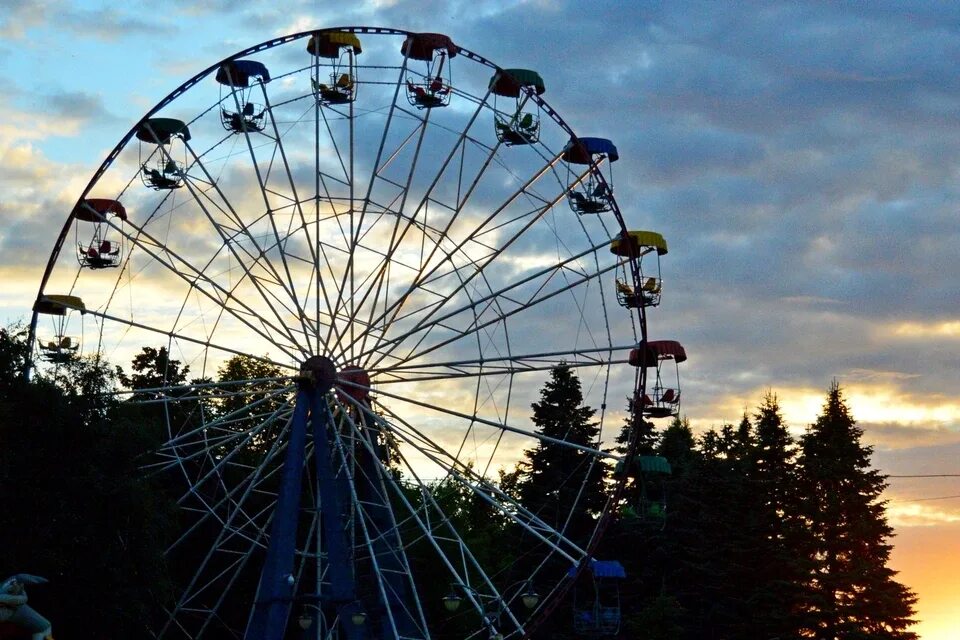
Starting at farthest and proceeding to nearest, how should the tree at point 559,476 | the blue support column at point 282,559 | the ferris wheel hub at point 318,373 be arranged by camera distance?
the tree at point 559,476
the ferris wheel hub at point 318,373
the blue support column at point 282,559

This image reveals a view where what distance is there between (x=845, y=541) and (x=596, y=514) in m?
13.6

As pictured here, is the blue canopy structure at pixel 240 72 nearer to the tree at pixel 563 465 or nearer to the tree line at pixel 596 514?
the tree line at pixel 596 514

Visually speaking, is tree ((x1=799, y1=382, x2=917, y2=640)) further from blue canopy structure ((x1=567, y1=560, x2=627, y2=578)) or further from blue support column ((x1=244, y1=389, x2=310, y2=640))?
blue support column ((x1=244, y1=389, x2=310, y2=640))

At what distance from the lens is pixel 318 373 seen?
128 feet

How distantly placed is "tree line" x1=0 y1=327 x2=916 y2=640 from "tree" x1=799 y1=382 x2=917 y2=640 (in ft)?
0.25

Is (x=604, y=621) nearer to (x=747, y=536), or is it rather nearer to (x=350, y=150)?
(x=747, y=536)

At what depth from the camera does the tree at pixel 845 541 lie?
62.7 m

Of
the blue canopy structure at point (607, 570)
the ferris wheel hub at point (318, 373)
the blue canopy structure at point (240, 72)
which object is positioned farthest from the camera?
the blue canopy structure at point (607, 570)

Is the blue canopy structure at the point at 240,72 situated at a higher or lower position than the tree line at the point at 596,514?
higher

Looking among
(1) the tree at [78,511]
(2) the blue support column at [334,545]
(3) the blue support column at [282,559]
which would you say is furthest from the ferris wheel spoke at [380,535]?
(1) the tree at [78,511]

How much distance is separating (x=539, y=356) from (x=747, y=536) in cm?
2946

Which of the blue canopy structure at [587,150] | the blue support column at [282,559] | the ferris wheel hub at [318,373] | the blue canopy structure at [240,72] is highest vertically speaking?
the blue canopy structure at [240,72]

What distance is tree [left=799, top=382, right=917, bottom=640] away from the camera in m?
62.7

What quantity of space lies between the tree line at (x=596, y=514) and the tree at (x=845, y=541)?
0.08 m
